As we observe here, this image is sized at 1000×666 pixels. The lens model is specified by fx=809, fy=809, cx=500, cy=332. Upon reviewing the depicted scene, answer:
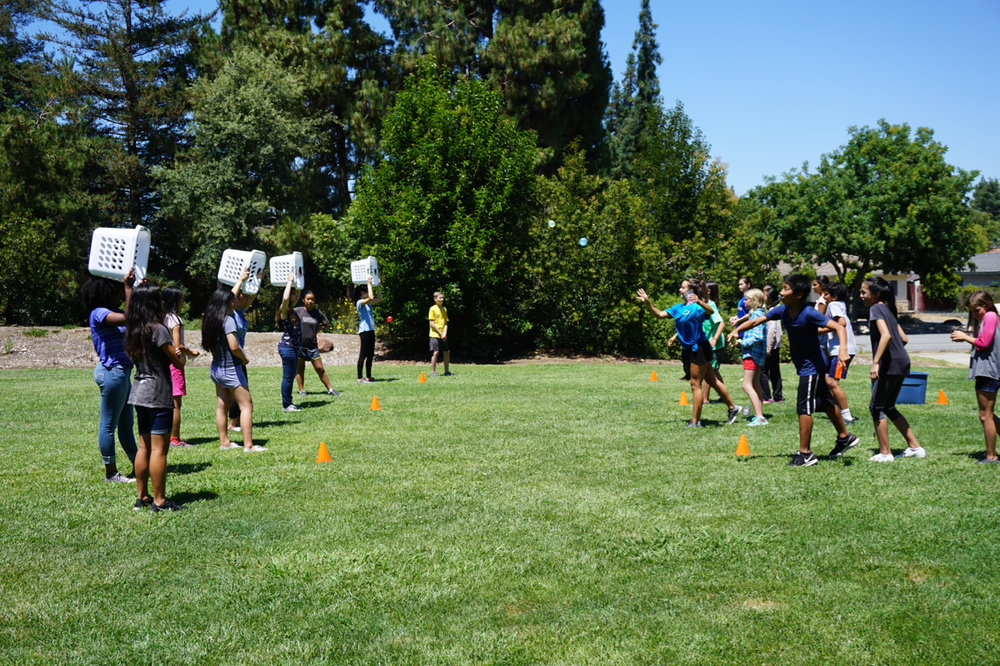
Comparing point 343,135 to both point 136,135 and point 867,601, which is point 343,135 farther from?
point 867,601

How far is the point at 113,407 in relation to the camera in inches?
289

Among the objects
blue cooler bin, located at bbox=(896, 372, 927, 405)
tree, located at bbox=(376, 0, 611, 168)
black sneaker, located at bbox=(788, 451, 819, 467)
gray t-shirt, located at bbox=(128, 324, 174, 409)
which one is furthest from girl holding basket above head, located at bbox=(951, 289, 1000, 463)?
tree, located at bbox=(376, 0, 611, 168)

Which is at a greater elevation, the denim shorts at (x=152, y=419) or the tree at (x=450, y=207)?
the tree at (x=450, y=207)

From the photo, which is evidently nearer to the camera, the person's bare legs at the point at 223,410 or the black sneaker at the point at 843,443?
the black sneaker at the point at 843,443

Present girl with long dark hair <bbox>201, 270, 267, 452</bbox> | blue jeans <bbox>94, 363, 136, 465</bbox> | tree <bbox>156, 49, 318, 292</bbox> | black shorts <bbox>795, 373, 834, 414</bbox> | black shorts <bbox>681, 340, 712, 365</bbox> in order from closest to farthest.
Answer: blue jeans <bbox>94, 363, 136, 465</bbox> → black shorts <bbox>795, 373, 834, 414</bbox> → girl with long dark hair <bbox>201, 270, 267, 452</bbox> → black shorts <bbox>681, 340, 712, 365</bbox> → tree <bbox>156, 49, 318, 292</bbox>

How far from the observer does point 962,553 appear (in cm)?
516

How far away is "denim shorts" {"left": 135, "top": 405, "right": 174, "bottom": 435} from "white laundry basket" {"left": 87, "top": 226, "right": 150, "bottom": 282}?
121 centimetres

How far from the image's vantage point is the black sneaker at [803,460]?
7.85 meters

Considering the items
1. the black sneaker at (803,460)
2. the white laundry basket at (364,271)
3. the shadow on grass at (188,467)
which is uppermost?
the white laundry basket at (364,271)

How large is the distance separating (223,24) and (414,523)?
1439 inches

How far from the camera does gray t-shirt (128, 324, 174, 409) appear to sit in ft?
20.5

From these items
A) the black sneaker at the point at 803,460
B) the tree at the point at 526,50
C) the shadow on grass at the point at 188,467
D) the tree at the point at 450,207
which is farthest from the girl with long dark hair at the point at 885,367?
the tree at the point at 526,50

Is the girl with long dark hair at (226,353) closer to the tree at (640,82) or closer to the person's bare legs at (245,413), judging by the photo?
the person's bare legs at (245,413)

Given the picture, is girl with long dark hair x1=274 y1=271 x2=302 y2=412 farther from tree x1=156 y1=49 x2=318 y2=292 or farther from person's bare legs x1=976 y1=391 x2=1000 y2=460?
tree x1=156 y1=49 x2=318 y2=292
